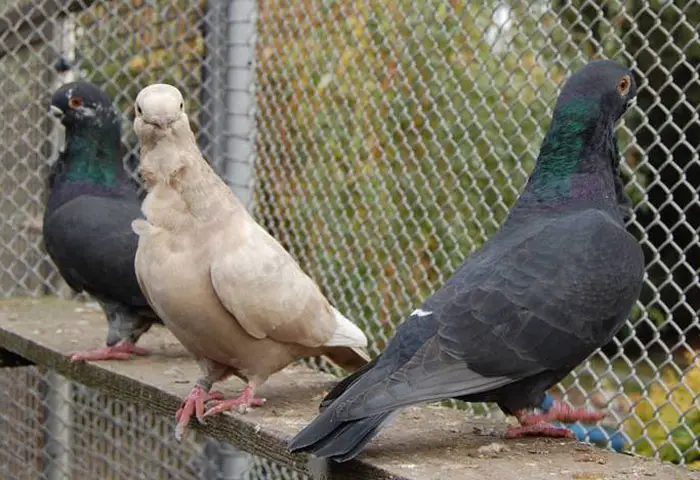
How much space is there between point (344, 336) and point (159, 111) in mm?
769

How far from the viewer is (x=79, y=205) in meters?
3.54

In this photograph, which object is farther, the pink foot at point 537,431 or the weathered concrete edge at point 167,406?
the pink foot at point 537,431

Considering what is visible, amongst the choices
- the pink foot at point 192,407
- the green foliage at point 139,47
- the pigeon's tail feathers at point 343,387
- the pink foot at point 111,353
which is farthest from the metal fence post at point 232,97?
the pigeon's tail feathers at point 343,387

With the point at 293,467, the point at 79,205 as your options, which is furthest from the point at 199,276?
the point at 79,205

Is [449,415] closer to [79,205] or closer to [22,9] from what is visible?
[79,205]

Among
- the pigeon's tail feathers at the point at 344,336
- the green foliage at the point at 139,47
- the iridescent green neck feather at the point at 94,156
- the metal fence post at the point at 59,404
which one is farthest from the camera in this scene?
the metal fence post at the point at 59,404

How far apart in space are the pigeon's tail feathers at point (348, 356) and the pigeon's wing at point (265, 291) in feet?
0.41

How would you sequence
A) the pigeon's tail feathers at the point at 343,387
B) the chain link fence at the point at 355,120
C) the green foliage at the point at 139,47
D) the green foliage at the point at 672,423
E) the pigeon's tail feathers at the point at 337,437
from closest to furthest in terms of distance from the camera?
the pigeon's tail feathers at the point at 337,437
the pigeon's tail feathers at the point at 343,387
the green foliage at the point at 672,423
the chain link fence at the point at 355,120
the green foliage at the point at 139,47

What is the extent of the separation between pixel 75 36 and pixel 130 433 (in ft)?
5.71

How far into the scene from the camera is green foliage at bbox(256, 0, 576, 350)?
12.0 ft

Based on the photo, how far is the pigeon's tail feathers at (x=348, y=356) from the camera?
2.80 m

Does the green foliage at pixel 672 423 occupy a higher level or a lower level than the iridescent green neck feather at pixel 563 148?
lower

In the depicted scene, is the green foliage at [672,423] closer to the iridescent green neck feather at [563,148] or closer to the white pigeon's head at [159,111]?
the iridescent green neck feather at [563,148]

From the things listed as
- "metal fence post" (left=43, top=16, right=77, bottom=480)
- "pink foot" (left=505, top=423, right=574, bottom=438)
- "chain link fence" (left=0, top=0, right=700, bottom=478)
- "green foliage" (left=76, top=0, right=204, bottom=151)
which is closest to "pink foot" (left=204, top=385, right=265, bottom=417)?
"pink foot" (left=505, top=423, right=574, bottom=438)
